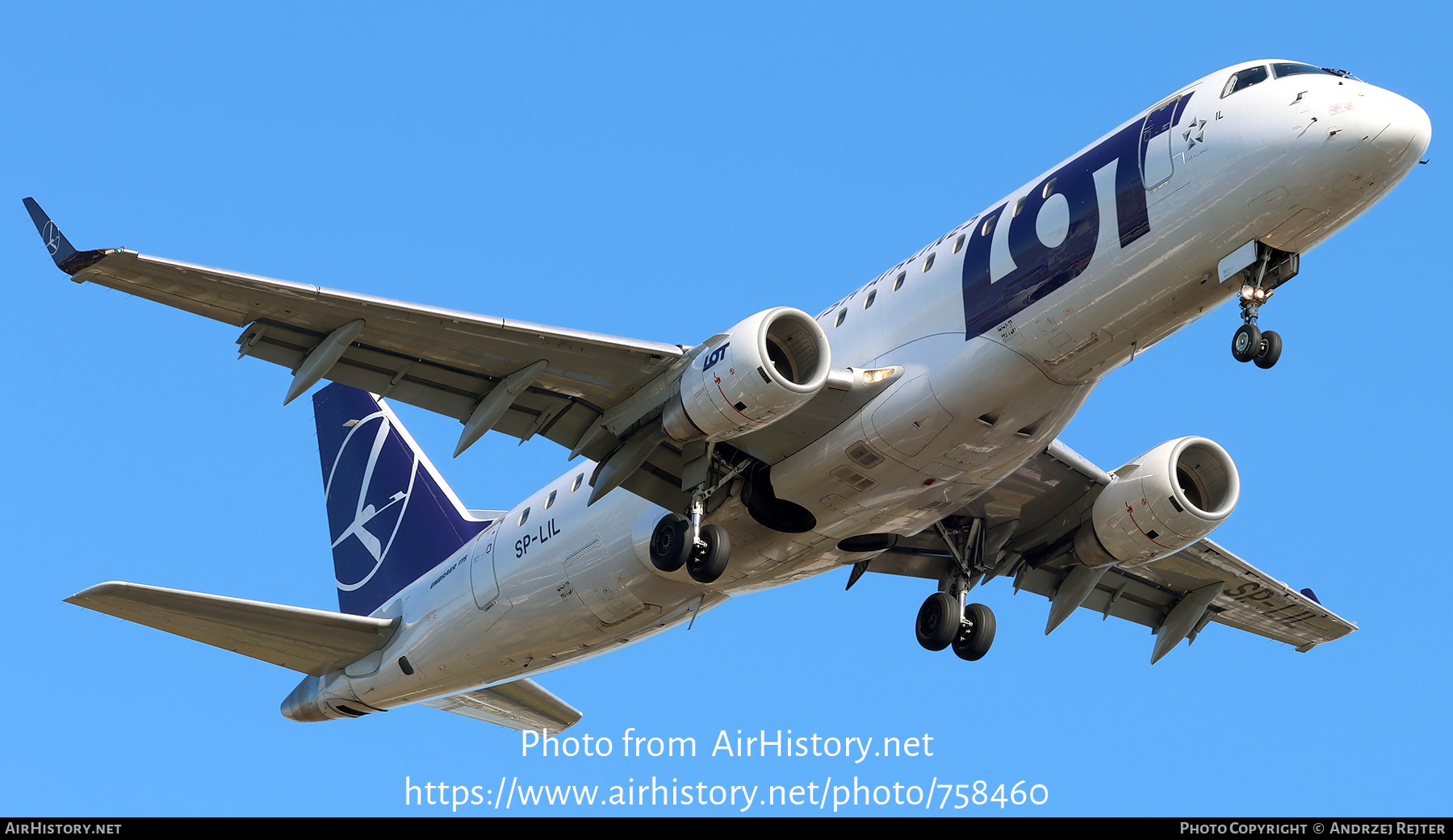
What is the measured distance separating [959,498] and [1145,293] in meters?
4.13

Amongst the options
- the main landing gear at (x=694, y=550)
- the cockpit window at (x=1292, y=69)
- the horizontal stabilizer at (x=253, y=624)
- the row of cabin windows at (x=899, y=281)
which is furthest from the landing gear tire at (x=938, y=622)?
the cockpit window at (x=1292, y=69)

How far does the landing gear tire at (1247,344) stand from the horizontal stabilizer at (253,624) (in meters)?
15.1

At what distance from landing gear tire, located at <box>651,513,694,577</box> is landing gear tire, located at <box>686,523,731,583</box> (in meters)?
0.06

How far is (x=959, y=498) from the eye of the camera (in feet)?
68.1

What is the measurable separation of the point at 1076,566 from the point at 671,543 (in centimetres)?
798

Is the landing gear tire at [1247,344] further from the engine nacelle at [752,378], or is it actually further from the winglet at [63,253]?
the winglet at [63,253]

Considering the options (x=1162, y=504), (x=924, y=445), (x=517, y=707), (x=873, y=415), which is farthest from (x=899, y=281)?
(x=517, y=707)

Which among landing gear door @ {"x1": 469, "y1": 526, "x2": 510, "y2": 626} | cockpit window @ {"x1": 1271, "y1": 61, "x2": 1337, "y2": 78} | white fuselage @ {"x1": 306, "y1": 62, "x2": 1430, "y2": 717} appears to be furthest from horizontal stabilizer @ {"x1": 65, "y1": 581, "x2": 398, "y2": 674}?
cockpit window @ {"x1": 1271, "y1": 61, "x2": 1337, "y2": 78}

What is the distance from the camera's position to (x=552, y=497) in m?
24.1

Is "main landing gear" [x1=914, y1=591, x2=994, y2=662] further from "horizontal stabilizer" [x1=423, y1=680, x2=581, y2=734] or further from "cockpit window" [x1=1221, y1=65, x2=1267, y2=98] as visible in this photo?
"cockpit window" [x1=1221, y1=65, x2=1267, y2=98]

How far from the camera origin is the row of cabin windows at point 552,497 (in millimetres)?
23797

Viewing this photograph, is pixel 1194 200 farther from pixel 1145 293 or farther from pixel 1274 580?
pixel 1274 580

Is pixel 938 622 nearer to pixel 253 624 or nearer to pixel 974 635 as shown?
pixel 974 635
